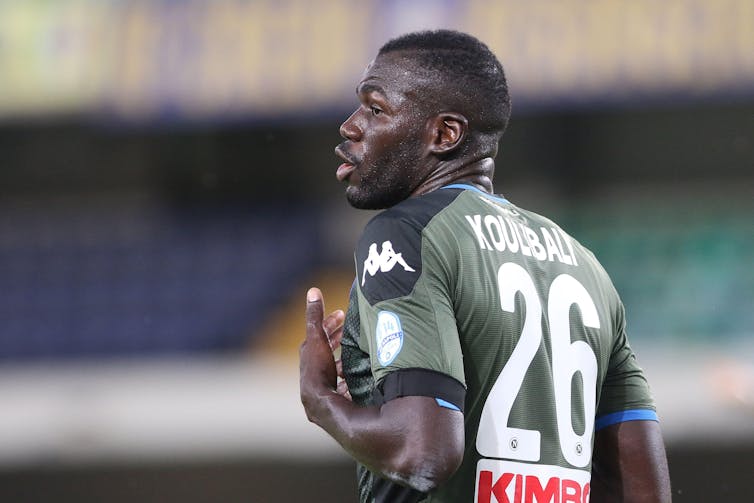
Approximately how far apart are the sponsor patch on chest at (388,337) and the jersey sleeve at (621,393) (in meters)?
0.67

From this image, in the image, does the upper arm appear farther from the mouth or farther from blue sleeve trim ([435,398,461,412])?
the mouth

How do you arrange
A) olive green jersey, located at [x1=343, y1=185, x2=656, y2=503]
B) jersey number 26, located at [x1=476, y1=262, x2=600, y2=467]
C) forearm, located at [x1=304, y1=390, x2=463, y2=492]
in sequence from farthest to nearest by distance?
jersey number 26, located at [x1=476, y1=262, x2=600, y2=467] < olive green jersey, located at [x1=343, y1=185, x2=656, y2=503] < forearm, located at [x1=304, y1=390, x2=463, y2=492]

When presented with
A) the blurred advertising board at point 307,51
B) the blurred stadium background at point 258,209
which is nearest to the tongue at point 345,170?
the blurred stadium background at point 258,209

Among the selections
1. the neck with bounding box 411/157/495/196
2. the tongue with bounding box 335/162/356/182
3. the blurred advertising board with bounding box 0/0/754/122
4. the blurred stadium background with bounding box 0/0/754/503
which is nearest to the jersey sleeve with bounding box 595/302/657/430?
the neck with bounding box 411/157/495/196

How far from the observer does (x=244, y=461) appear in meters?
9.55

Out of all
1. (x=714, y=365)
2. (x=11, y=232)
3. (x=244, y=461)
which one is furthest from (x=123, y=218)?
(x=714, y=365)

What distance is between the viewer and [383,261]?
7.59 feet

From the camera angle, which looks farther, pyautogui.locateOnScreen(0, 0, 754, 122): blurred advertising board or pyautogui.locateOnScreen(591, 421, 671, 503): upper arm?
pyautogui.locateOnScreen(0, 0, 754, 122): blurred advertising board

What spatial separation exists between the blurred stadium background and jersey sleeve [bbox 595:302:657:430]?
622 cm

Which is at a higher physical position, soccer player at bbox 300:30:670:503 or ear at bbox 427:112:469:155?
ear at bbox 427:112:469:155

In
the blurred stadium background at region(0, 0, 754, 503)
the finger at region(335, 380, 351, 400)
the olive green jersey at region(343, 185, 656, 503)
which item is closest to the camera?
the olive green jersey at region(343, 185, 656, 503)

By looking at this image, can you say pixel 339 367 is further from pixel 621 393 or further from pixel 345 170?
pixel 621 393

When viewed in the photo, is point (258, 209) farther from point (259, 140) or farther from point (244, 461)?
point (244, 461)

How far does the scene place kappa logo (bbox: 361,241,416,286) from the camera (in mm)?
2295
